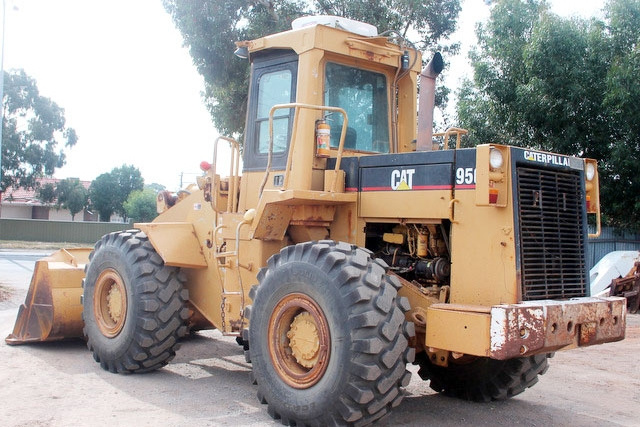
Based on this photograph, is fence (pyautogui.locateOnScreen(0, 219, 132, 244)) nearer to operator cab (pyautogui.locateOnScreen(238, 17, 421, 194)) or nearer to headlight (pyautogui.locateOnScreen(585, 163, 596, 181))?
operator cab (pyautogui.locateOnScreen(238, 17, 421, 194))

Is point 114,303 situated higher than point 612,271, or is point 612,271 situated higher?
point 612,271

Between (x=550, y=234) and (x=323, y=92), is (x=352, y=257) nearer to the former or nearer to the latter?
(x=550, y=234)

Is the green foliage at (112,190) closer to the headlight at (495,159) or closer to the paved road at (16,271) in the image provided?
the paved road at (16,271)

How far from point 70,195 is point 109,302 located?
4533 centimetres

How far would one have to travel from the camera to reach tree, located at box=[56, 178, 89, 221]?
4994cm

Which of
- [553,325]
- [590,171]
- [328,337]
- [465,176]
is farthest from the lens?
[590,171]

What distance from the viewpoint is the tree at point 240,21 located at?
1531 centimetres

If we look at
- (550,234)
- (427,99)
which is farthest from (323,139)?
(550,234)

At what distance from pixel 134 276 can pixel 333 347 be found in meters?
2.93

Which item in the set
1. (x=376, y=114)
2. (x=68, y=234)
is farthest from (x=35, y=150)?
(x=376, y=114)

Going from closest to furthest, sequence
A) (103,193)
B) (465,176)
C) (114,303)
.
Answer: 1. (465,176)
2. (114,303)
3. (103,193)

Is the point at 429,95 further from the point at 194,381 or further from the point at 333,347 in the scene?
the point at 194,381

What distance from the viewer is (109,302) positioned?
7805mm

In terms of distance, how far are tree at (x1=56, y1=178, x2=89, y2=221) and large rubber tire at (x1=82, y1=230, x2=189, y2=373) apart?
44720 millimetres
